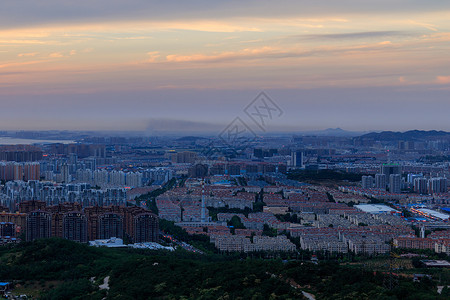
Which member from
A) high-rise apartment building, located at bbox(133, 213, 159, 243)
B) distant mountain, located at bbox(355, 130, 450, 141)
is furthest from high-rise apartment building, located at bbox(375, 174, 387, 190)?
distant mountain, located at bbox(355, 130, 450, 141)

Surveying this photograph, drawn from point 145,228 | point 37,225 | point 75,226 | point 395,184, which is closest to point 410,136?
point 395,184

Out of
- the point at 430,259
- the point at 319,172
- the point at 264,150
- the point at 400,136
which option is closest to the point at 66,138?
the point at 264,150

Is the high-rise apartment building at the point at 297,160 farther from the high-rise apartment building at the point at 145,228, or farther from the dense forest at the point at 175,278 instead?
the dense forest at the point at 175,278

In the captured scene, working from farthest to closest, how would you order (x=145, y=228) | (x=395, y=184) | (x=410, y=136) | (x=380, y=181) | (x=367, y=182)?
1. (x=410, y=136)
2. (x=380, y=181)
3. (x=367, y=182)
4. (x=395, y=184)
5. (x=145, y=228)

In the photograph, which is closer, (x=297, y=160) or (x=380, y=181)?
(x=380, y=181)

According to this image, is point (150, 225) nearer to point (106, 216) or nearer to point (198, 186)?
point (106, 216)

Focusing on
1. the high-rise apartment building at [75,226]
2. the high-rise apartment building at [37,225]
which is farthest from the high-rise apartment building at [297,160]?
the high-rise apartment building at [37,225]

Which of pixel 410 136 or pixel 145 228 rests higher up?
pixel 410 136

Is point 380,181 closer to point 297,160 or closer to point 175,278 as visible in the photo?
point 297,160
